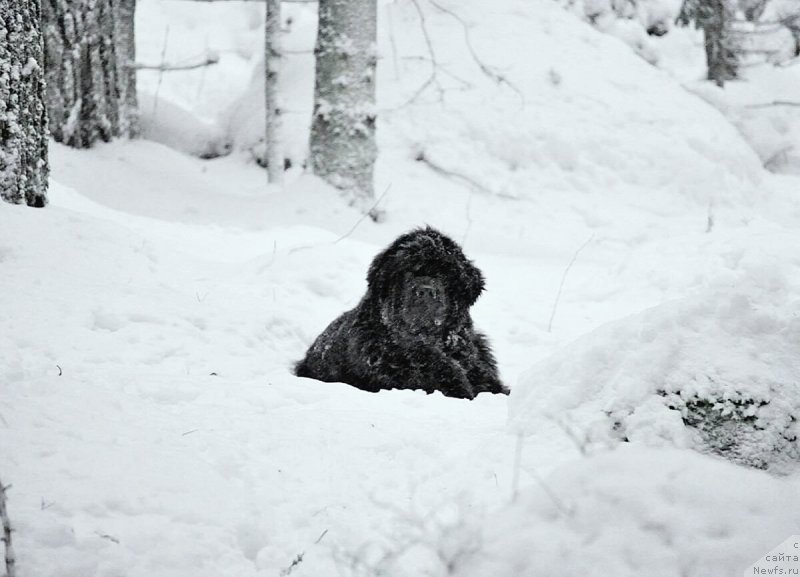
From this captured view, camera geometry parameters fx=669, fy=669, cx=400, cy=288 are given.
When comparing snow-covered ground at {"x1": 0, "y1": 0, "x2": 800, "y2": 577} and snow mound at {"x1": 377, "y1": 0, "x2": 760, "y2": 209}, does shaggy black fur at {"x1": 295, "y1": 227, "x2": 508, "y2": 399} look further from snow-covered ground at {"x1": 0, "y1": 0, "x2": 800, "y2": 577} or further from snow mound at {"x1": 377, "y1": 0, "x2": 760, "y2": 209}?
snow mound at {"x1": 377, "y1": 0, "x2": 760, "y2": 209}

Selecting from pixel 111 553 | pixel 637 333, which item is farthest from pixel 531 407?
pixel 111 553

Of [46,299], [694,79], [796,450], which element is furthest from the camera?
[694,79]

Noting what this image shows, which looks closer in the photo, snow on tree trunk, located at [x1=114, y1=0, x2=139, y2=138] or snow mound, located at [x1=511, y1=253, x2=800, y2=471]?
snow mound, located at [x1=511, y1=253, x2=800, y2=471]

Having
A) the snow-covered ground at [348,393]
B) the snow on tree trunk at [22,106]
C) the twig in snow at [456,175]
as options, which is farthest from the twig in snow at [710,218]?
the snow on tree trunk at [22,106]

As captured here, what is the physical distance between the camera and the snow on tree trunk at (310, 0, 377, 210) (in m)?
8.81

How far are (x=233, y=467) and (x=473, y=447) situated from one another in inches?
39.5

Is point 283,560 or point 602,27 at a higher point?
point 602,27

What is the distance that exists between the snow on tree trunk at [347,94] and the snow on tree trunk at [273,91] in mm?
1024

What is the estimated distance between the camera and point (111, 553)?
194 centimetres

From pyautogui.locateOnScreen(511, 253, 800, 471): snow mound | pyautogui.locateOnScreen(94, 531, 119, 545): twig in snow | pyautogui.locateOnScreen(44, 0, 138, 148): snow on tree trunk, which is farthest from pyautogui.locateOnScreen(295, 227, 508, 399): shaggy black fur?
pyautogui.locateOnScreen(44, 0, 138, 148): snow on tree trunk

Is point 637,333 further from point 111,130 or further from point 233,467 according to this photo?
point 111,130

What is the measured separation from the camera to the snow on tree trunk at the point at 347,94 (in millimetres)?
8812

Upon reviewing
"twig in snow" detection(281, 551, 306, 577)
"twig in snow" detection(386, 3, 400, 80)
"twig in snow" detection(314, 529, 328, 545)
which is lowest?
"twig in snow" detection(314, 529, 328, 545)

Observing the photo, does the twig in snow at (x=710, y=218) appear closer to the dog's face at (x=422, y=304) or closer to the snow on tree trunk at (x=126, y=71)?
the dog's face at (x=422, y=304)
